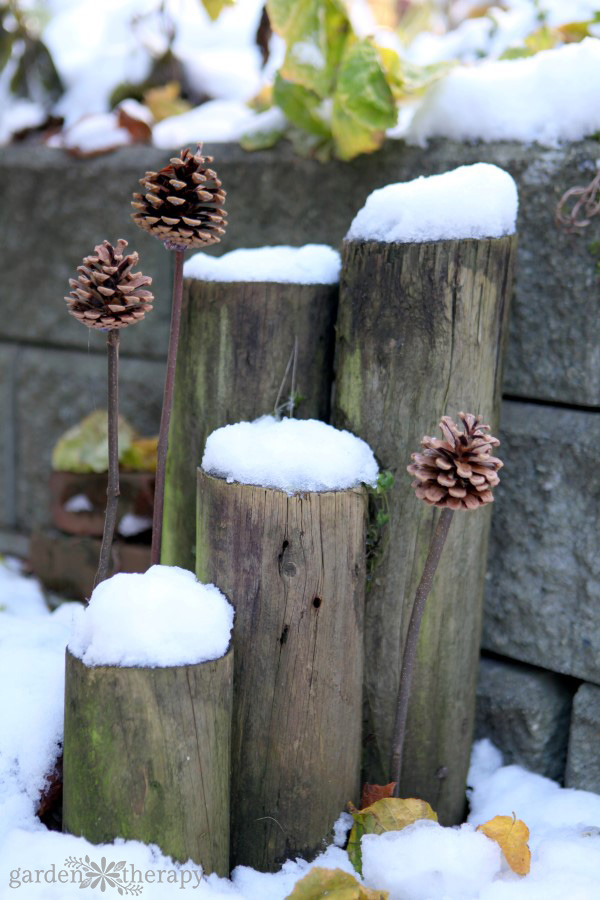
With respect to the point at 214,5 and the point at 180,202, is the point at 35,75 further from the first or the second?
the point at 180,202

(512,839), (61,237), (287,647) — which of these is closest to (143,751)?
(287,647)

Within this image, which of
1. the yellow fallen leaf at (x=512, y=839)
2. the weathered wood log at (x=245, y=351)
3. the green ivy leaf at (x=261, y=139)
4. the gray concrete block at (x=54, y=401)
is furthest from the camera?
the gray concrete block at (x=54, y=401)

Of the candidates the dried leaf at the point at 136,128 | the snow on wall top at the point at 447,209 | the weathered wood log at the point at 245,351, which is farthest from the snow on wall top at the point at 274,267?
the dried leaf at the point at 136,128

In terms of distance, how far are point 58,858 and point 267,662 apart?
1.36ft

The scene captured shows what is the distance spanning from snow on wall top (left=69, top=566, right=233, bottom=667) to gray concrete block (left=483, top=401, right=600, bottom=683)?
2.31 ft

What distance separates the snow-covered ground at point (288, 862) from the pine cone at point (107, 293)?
18.5 inches

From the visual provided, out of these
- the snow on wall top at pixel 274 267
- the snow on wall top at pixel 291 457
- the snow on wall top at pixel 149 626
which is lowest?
the snow on wall top at pixel 149 626

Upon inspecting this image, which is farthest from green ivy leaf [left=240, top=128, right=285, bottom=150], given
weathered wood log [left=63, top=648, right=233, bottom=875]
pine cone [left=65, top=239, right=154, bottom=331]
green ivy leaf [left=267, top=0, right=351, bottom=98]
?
weathered wood log [left=63, top=648, right=233, bottom=875]

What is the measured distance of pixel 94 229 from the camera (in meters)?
2.40

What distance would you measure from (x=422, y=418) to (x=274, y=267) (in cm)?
40

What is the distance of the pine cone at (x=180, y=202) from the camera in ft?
4.37

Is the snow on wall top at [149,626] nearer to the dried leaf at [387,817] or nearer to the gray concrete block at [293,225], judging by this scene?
the dried leaf at [387,817]

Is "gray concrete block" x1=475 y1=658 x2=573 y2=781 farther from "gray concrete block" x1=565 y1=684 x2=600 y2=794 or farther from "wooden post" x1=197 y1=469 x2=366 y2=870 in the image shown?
"wooden post" x1=197 y1=469 x2=366 y2=870

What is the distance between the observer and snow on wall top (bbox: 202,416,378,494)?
4.37 feet
